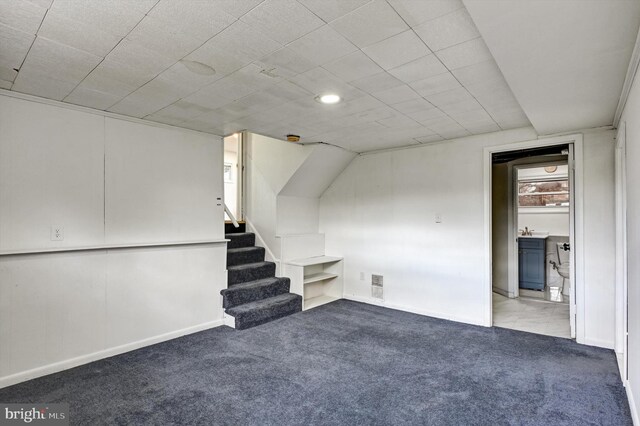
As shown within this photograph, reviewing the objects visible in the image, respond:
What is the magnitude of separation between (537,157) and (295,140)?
396 cm

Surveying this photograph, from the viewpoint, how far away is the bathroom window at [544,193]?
6429mm

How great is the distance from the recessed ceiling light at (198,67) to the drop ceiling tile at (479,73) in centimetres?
163

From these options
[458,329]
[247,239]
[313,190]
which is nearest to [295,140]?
[313,190]

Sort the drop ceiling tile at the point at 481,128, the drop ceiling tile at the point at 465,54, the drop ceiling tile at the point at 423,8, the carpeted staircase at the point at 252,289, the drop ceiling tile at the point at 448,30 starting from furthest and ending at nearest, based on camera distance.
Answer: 1. the carpeted staircase at the point at 252,289
2. the drop ceiling tile at the point at 481,128
3. the drop ceiling tile at the point at 465,54
4. the drop ceiling tile at the point at 448,30
5. the drop ceiling tile at the point at 423,8

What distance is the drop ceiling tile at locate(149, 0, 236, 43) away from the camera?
156 centimetres

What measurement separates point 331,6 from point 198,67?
3.49 ft

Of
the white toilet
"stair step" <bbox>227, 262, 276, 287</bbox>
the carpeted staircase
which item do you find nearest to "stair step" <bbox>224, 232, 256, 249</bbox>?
the carpeted staircase

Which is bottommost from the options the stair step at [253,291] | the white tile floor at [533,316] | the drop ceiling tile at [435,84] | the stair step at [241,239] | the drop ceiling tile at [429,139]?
the white tile floor at [533,316]

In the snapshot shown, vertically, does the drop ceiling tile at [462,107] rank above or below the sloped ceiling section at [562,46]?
above

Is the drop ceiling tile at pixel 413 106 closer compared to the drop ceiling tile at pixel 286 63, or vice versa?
the drop ceiling tile at pixel 286 63

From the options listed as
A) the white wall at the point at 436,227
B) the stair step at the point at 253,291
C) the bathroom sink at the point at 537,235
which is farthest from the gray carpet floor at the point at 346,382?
the bathroom sink at the point at 537,235

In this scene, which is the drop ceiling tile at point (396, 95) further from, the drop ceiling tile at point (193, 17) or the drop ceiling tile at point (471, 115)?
the drop ceiling tile at point (193, 17)

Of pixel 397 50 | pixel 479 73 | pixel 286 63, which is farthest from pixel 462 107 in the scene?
pixel 286 63

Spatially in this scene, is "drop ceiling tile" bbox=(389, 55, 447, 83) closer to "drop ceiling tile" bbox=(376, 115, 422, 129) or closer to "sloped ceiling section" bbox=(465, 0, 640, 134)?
"sloped ceiling section" bbox=(465, 0, 640, 134)
